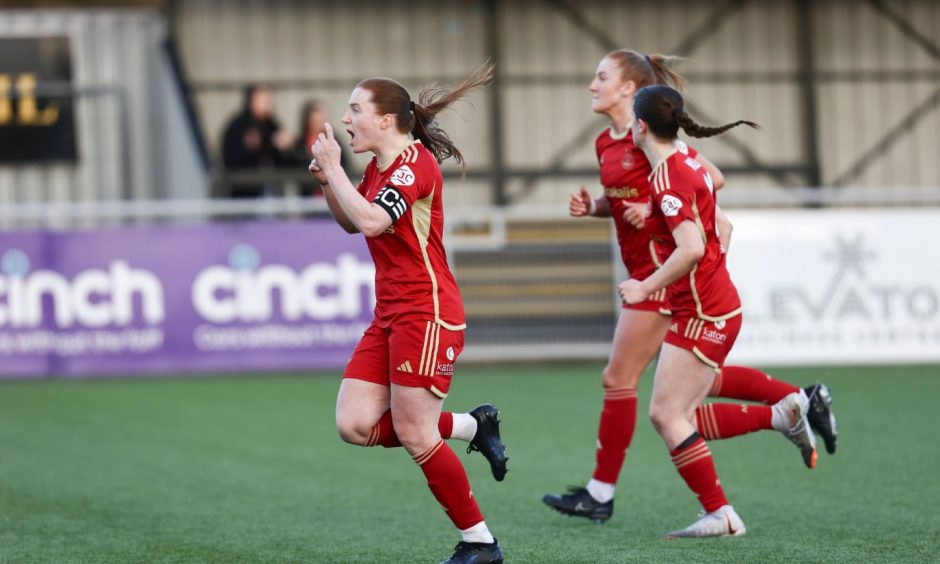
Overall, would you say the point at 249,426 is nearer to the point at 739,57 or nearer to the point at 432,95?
the point at 432,95

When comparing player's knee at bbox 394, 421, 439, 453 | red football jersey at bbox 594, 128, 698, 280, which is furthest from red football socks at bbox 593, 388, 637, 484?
player's knee at bbox 394, 421, 439, 453

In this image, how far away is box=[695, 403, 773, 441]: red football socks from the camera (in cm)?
651

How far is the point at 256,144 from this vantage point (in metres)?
16.0

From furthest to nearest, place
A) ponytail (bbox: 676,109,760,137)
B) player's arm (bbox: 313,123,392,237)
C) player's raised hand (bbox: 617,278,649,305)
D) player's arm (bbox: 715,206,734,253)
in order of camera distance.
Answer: player's arm (bbox: 715,206,734,253)
ponytail (bbox: 676,109,760,137)
player's raised hand (bbox: 617,278,649,305)
player's arm (bbox: 313,123,392,237)

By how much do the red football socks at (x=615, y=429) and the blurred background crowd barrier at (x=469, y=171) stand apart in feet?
18.6

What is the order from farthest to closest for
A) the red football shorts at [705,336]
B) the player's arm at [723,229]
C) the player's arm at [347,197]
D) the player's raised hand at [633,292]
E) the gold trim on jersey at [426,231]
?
1. the player's arm at [723,229]
2. the red football shorts at [705,336]
3. the player's raised hand at [633,292]
4. the gold trim on jersey at [426,231]
5. the player's arm at [347,197]

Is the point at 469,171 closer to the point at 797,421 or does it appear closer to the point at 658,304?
the point at 658,304

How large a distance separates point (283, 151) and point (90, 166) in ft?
11.4

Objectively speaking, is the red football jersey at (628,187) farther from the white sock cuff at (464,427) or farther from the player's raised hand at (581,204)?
the white sock cuff at (464,427)

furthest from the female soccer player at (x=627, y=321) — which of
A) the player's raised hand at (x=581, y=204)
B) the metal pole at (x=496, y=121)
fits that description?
the metal pole at (x=496, y=121)

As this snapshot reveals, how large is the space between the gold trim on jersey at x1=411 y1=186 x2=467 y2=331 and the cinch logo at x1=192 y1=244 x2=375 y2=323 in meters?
8.32

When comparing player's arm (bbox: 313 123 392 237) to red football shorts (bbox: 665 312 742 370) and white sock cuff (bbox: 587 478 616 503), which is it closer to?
red football shorts (bbox: 665 312 742 370)

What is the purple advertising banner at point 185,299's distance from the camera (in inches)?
543

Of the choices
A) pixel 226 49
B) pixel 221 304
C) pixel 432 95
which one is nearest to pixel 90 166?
pixel 226 49
